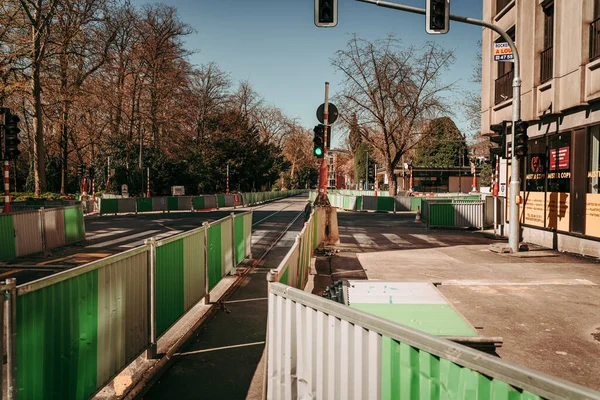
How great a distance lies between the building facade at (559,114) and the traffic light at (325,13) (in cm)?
636

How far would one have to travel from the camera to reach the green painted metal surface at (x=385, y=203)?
36688mm

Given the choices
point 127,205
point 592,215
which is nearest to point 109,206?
point 127,205

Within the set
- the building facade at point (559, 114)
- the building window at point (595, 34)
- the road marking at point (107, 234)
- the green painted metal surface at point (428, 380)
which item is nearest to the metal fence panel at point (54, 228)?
the road marking at point (107, 234)

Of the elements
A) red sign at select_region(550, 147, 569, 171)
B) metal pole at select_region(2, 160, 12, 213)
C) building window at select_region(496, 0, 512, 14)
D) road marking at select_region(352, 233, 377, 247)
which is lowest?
road marking at select_region(352, 233, 377, 247)

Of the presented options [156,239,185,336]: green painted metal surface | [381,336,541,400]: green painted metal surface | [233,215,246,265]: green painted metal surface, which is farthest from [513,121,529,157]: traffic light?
[381,336,541,400]: green painted metal surface

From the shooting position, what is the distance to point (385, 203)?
36.9 m

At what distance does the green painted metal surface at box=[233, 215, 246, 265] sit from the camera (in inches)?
398

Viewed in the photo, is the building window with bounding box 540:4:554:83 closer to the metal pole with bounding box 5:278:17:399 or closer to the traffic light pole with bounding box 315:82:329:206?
the traffic light pole with bounding box 315:82:329:206

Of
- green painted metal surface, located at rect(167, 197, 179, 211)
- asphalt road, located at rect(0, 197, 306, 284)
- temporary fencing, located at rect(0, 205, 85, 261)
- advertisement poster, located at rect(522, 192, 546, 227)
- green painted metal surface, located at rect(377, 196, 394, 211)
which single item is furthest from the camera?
green painted metal surface, located at rect(377, 196, 394, 211)

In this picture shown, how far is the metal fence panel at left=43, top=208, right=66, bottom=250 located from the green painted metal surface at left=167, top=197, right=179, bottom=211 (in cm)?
2100

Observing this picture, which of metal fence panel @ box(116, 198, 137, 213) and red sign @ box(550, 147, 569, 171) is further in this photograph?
metal fence panel @ box(116, 198, 137, 213)

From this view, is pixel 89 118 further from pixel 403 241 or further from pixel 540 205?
pixel 540 205

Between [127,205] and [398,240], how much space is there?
21336mm

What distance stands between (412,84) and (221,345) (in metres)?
37.3
